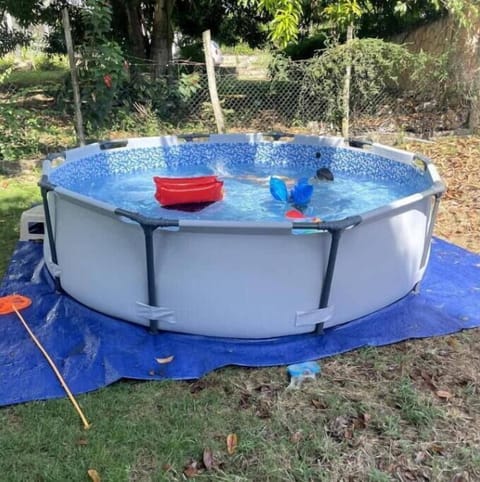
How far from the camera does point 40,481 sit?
7.21 ft

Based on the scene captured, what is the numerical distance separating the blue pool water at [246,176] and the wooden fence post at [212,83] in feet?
4.52

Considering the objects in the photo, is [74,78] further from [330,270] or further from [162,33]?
[330,270]

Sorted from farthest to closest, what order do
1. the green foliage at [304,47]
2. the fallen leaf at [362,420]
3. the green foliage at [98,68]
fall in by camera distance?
1. the green foliage at [304,47]
2. the green foliage at [98,68]
3. the fallen leaf at [362,420]

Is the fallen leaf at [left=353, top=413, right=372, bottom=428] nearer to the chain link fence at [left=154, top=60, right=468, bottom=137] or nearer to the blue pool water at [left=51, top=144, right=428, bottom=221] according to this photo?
the blue pool water at [left=51, top=144, right=428, bottom=221]

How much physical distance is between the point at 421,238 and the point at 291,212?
5.63ft

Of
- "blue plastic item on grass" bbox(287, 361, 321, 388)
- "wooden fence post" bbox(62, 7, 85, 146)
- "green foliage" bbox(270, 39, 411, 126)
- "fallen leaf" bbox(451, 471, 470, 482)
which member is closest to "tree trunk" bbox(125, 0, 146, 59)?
"green foliage" bbox(270, 39, 411, 126)

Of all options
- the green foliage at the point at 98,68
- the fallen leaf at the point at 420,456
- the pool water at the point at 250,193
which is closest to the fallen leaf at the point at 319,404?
the fallen leaf at the point at 420,456

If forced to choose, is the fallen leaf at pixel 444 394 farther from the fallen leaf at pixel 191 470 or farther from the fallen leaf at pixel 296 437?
the fallen leaf at pixel 191 470

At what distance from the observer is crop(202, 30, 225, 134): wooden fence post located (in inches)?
298

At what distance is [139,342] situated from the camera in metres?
3.16

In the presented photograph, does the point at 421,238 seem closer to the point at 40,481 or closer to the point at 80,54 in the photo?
the point at 40,481

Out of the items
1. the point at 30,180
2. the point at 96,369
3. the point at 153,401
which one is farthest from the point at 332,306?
the point at 30,180

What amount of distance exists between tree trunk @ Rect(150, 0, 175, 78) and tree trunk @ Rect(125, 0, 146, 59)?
0.45 metres

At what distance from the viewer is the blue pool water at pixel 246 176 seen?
5516 mm
